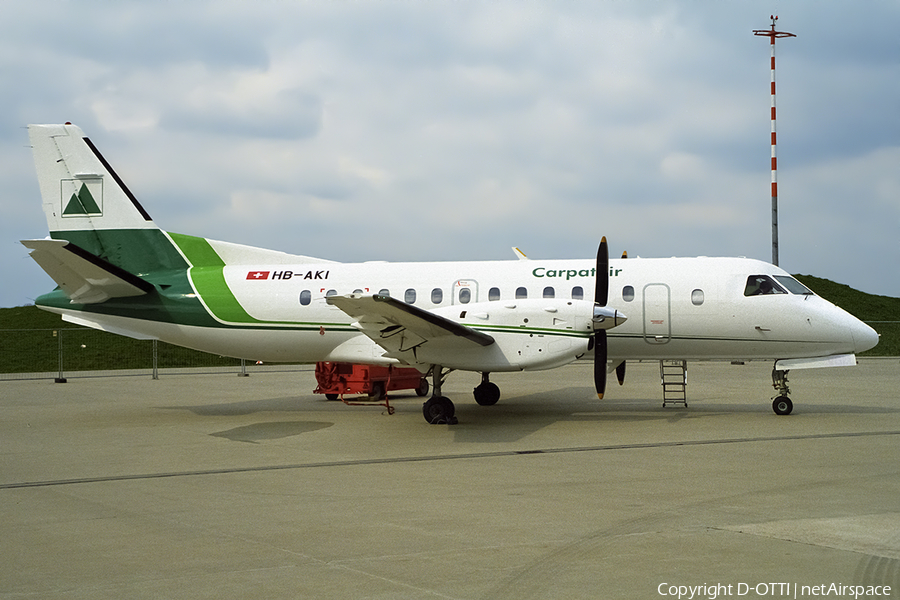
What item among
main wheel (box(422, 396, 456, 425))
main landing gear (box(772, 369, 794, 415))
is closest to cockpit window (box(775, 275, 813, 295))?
main landing gear (box(772, 369, 794, 415))

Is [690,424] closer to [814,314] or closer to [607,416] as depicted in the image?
[607,416]

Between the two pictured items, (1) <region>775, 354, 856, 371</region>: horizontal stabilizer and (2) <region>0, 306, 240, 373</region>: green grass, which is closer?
(1) <region>775, 354, 856, 371</region>: horizontal stabilizer

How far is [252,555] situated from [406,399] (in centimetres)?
1400

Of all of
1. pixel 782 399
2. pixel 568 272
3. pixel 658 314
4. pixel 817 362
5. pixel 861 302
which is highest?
pixel 861 302

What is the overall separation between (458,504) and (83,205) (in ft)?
42.8

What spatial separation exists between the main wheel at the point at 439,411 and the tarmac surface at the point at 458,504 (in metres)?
0.18

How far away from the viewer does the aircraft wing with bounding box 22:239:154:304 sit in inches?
580

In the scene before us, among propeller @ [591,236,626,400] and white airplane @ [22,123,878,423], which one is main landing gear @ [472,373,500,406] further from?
propeller @ [591,236,626,400]

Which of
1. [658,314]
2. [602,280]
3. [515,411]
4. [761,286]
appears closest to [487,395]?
[515,411]

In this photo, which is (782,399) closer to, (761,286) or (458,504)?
(761,286)

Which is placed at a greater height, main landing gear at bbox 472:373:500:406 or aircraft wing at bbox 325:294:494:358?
aircraft wing at bbox 325:294:494:358

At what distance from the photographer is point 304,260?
17438 millimetres

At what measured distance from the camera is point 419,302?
627 inches

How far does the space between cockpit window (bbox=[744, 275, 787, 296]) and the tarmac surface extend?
8.12 feet
